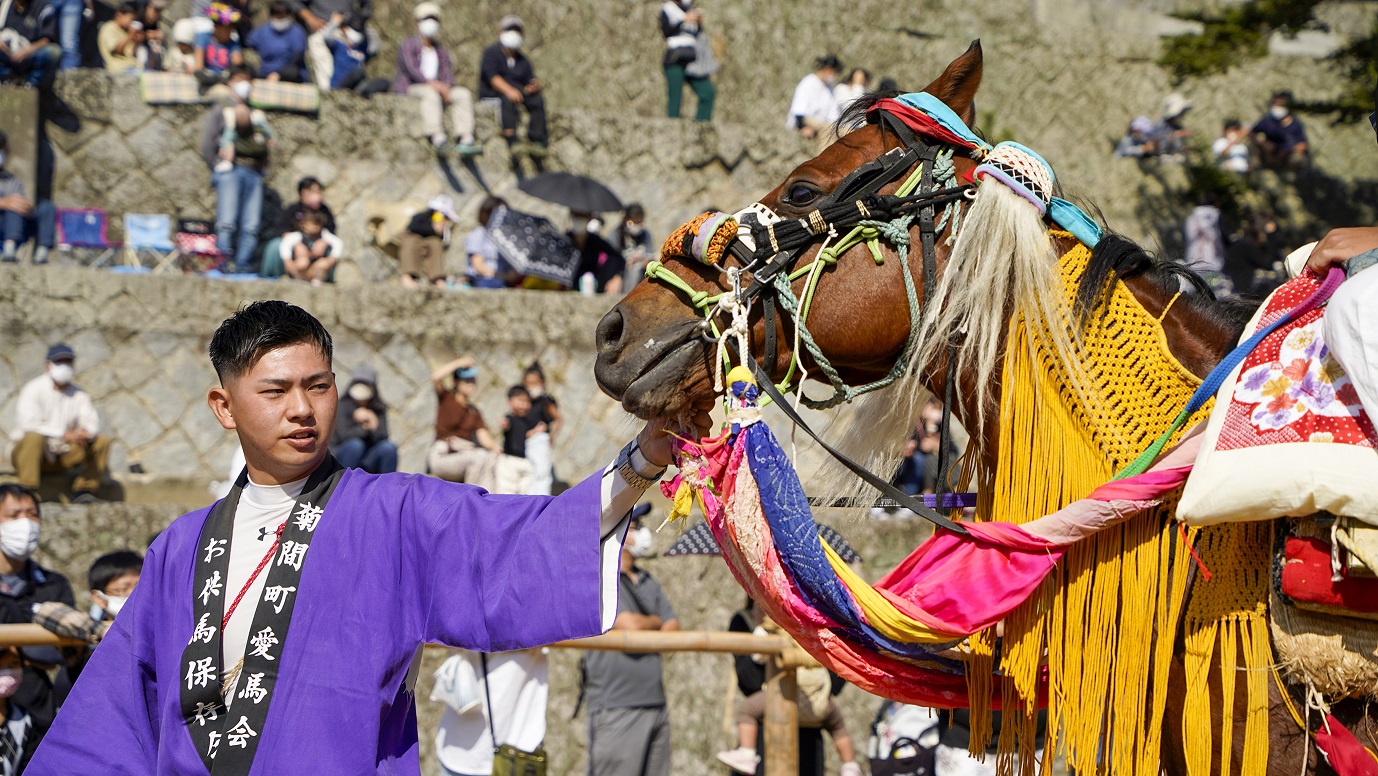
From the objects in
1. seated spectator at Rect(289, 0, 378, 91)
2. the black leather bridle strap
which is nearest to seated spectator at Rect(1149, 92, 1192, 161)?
seated spectator at Rect(289, 0, 378, 91)

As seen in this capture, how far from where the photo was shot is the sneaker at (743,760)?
18.9ft

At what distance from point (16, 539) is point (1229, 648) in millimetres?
5011

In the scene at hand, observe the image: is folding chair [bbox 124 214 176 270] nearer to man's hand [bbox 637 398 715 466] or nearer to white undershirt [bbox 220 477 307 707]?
white undershirt [bbox 220 477 307 707]

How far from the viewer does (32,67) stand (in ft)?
31.2

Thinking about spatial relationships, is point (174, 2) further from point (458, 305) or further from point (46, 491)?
point (46, 491)

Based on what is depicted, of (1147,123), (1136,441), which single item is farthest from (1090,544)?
(1147,123)

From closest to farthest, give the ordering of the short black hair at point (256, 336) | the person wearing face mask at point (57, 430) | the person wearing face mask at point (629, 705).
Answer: the short black hair at point (256, 336) < the person wearing face mask at point (629, 705) < the person wearing face mask at point (57, 430)

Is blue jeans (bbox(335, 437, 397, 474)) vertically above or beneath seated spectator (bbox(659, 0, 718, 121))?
beneath

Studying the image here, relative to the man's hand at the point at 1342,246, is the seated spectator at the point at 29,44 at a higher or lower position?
higher

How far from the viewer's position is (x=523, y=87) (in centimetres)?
1113

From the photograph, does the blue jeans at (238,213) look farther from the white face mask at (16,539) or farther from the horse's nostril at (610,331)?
the horse's nostril at (610,331)

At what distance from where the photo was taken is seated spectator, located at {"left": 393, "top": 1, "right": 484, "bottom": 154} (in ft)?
34.7

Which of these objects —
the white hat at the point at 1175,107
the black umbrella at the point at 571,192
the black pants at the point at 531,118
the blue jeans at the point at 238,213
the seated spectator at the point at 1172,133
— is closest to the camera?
the blue jeans at the point at 238,213

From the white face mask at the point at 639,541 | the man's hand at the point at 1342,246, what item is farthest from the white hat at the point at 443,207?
the man's hand at the point at 1342,246
